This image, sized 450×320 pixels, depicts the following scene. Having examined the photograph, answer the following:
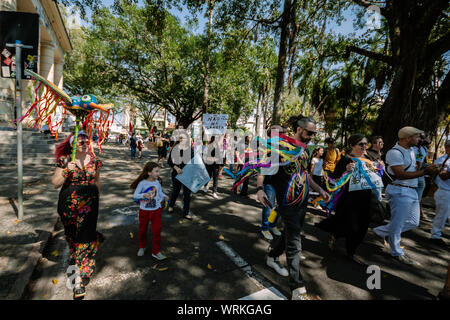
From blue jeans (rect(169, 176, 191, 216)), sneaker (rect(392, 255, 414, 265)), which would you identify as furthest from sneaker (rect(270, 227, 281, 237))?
sneaker (rect(392, 255, 414, 265))

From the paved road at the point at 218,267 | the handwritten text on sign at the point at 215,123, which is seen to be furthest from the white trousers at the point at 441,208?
the handwritten text on sign at the point at 215,123

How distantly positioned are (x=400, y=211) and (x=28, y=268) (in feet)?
17.9

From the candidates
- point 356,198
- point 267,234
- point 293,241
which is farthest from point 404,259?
point 293,241

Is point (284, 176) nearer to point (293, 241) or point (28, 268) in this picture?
point (293, 241)

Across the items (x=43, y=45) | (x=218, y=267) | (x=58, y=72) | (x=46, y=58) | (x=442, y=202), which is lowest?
(x=218, y=267)

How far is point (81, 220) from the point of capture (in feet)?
8.16

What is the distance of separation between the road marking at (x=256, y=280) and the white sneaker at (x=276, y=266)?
0.27 meters

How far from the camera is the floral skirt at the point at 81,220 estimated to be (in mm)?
2404

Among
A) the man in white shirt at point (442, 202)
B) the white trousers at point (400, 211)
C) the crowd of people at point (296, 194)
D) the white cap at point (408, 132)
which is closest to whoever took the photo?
the crowd of people at point (296, 194)

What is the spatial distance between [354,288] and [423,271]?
1.60 metres

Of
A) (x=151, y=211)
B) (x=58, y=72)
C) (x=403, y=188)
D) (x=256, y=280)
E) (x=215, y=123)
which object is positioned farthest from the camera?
(x=58, y=72)

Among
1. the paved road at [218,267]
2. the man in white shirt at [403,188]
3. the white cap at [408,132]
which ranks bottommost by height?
the paved road at [218,267]

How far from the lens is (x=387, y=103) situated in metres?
7.28

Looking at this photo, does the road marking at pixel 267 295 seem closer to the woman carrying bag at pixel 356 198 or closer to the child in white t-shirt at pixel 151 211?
the child in white t-shirt at pixel 151 211
